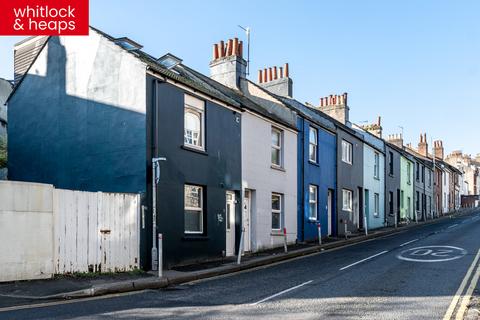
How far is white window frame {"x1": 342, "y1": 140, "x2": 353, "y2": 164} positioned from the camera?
93.0ft

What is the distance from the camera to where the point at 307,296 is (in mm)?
9648

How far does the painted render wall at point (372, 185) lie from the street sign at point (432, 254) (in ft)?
45.3

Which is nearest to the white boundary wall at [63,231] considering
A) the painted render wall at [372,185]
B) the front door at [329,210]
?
the front door at [329,210]

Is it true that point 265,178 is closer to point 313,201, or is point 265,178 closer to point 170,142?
point 313,201

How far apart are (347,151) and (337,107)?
20.0ft

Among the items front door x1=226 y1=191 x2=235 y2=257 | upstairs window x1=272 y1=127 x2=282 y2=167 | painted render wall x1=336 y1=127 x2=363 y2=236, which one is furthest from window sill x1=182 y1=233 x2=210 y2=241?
painted render wall x1=336 y1=127 x2=363 y2=236

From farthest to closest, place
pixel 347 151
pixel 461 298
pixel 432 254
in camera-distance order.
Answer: pixel 347 151
pixel 432 254
pixel 461 298

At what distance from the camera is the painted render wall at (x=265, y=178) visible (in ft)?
61.2

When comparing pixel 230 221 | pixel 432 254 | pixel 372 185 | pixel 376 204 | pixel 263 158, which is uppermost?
pixel 263 158

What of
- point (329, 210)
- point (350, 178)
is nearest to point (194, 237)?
point (329, 210)

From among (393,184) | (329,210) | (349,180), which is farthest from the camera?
(393,184)

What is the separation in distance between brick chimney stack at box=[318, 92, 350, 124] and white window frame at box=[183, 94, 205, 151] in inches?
764

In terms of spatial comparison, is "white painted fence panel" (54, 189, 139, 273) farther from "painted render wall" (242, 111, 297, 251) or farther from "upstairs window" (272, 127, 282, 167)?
"upstairs window" (272, 127, 282, 167)

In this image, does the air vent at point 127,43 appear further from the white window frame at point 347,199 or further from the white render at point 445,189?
the white render at point 445,189
